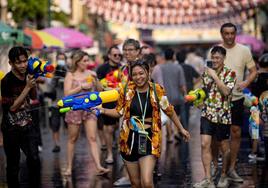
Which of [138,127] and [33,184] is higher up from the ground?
[138,127]

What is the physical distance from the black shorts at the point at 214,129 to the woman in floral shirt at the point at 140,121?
213 cm

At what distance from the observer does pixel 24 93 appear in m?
10.6

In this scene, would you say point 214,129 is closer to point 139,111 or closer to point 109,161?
point 139,111

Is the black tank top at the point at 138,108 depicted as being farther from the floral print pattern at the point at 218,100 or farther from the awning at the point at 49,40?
the awning at the point at 49,40

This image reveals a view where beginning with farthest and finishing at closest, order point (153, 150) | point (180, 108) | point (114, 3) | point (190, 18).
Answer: point (190, 18)
point (114, 3)
point (180, 108)
point (153, 150)

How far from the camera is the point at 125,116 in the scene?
384 inches

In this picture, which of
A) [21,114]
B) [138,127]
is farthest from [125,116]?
[21,114]

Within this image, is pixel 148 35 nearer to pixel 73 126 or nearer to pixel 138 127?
pixel 73 126

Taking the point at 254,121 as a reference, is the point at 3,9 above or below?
above

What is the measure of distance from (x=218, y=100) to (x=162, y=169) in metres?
2.63

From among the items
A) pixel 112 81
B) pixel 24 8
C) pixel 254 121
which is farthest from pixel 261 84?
pixel 24 8

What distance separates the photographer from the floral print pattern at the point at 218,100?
11852 mm

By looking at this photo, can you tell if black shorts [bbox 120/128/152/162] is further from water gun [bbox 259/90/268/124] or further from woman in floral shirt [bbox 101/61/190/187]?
water gun [bbox 259/90/268/124]

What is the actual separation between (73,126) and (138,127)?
159 inches
